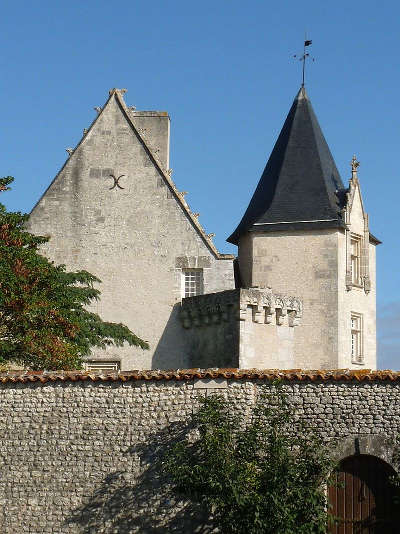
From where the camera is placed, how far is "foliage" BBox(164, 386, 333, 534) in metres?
16.7

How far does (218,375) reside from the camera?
18.1 meters

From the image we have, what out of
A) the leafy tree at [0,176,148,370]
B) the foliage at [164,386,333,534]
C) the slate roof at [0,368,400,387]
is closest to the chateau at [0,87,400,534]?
the leafy tree at [0,176,148,370]

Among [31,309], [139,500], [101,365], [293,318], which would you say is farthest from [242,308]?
[139,500]

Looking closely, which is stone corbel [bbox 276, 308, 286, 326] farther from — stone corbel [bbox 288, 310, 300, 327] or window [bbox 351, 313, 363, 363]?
window [bbox 351, 313, 363, 363]

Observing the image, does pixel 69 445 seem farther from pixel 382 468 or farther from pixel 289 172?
pixel 289 172

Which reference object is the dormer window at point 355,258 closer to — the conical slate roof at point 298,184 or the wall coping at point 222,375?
the conical slate roof at point 298,184

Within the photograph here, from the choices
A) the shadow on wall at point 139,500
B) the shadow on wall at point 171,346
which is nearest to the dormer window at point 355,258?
the shadow on wall at point 171,346

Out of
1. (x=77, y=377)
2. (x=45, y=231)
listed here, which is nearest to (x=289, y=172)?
(x=45, y=231)

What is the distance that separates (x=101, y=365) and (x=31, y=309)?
282 inches

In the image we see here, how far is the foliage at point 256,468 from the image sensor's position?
16688 millimetres

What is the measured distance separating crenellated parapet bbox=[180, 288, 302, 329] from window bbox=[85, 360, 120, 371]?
7.59 ft

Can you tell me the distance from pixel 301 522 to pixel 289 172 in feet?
53.6

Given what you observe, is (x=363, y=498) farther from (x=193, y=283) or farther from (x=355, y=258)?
(x=355, y=258)

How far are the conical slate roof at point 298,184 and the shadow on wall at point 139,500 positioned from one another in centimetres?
1329
